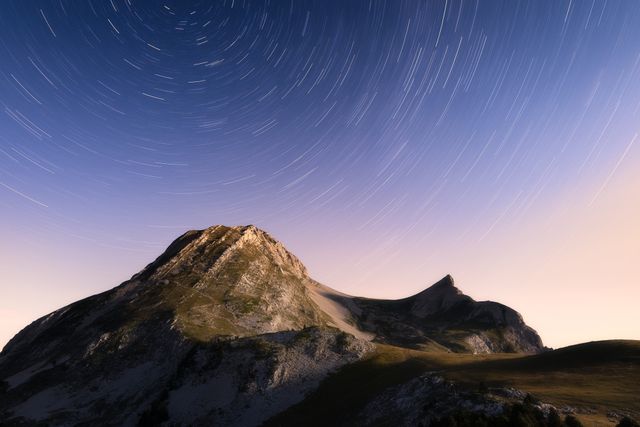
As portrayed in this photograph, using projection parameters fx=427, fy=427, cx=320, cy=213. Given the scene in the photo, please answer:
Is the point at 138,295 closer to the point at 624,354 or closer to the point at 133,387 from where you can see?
the point at 133,387

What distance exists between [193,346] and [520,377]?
210 feet

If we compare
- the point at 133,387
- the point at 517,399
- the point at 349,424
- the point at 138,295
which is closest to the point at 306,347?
the point at 349,424

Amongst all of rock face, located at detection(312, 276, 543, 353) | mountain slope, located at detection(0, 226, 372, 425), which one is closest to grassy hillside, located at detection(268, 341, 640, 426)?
mountain slope, located at detection(0, 226, 372, 425)

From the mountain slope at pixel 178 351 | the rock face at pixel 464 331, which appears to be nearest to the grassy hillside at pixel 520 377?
the mountain slope at pixel 178 351

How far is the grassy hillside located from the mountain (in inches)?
211

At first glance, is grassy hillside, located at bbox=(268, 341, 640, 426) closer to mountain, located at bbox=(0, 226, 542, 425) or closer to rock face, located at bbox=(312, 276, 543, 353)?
mountain, located at bbox=(0, 226, 542, 425)

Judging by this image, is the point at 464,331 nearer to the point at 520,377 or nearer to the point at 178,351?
the point at 178,351

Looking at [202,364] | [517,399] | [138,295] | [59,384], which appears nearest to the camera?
[517,399]

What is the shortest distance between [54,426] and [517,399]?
3072 inches

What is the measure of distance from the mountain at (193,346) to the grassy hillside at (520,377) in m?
5.37

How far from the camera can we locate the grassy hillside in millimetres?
47375

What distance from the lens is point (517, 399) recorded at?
46.5m

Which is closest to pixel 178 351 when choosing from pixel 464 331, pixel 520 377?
pixel 520 377

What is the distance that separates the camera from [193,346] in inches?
3588
